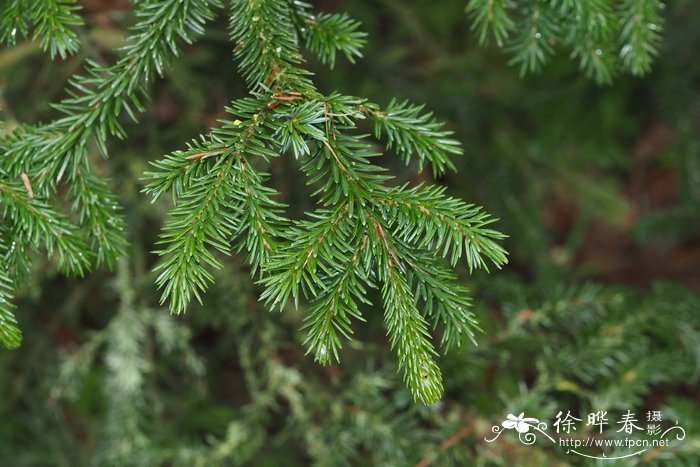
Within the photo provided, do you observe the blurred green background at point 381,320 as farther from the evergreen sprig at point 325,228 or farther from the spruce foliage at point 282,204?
the evergreen sprig at point 325,228

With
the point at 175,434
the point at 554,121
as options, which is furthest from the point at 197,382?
the point at 554,121

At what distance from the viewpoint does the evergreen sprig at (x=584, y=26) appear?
124 centimetres

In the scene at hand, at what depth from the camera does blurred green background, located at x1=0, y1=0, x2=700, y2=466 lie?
1.70m

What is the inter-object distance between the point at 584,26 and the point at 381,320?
3.39 feet

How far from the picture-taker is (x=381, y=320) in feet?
6.53

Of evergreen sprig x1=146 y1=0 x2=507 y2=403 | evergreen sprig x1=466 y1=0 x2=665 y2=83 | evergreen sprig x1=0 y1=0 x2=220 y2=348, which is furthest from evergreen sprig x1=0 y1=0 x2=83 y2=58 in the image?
evergreen sprig x1=466 y1=0 x2=665 y2=83

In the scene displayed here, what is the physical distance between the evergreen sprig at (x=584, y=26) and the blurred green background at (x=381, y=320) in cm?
58

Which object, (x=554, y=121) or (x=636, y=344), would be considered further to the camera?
(x=554, y=121)

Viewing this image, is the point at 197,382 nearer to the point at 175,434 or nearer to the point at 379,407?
the point at 175,434

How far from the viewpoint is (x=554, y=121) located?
248 centimetres

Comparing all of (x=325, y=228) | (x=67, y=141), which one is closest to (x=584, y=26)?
(x=325, y=228)

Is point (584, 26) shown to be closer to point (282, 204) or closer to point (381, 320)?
point (282, 204)

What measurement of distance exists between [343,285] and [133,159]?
1.16m

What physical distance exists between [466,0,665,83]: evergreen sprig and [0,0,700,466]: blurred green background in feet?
1.89
